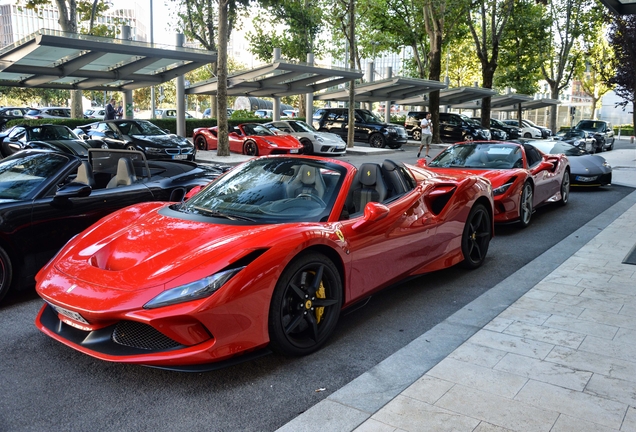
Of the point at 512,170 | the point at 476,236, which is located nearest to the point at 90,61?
the point at 512,170

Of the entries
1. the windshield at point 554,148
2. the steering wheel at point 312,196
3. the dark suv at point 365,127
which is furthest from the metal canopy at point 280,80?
the steering wheel at point 312,196

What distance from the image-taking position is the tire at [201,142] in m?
23.3

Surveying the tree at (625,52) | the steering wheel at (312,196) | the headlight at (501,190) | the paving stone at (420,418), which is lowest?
the paving stone at (420,418)

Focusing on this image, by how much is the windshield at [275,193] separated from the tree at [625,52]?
22879 millimetres

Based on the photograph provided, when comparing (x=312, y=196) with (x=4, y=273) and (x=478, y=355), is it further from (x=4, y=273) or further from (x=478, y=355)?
(x=4, y=273)

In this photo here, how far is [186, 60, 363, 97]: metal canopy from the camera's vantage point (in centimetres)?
2409

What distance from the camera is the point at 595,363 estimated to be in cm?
379

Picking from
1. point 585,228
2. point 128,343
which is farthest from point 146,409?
point 585,228

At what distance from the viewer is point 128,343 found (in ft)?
11.0

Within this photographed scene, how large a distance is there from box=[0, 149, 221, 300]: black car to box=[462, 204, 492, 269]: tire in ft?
11.0

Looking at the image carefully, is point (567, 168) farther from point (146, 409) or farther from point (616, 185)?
point (146, 409)

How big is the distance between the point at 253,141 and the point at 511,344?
17.8m

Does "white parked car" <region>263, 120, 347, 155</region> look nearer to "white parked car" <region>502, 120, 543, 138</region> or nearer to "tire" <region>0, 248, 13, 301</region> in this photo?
"tire" <region>0, 248, 13, 301</region>

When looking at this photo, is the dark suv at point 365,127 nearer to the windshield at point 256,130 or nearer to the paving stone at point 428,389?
the windshield at point 256,130
